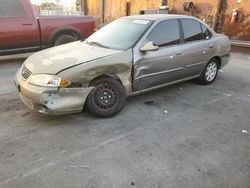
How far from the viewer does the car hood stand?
3773mm

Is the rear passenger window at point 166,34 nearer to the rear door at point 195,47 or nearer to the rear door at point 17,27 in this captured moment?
the rear door at point 195,47

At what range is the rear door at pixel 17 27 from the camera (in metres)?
6.91

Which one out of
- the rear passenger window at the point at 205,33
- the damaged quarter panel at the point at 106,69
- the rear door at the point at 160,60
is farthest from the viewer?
the rear passenger window at the point at 205,33

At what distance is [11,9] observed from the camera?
23.0 ft

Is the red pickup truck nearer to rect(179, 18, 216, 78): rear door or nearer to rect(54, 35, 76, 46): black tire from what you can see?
rect(54, 35, 76, 46): black tire

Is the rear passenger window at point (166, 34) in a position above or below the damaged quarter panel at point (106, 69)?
above

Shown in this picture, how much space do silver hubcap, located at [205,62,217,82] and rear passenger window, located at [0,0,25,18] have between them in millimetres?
5205

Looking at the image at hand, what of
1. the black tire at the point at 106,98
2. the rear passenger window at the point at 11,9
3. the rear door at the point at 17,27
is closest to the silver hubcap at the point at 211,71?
the black tire at the point at 106,98

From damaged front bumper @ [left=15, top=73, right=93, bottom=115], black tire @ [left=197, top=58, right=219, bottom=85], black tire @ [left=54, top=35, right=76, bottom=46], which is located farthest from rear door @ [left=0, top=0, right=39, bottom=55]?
black tire @ [left=197, top=58, right=219, bottom=85]

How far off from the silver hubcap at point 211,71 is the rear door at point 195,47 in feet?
0.86

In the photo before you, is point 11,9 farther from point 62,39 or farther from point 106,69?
point 106,69

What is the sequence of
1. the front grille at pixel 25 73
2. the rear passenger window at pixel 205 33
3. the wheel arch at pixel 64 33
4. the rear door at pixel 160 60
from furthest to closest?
the wheel arch at pixel 64 33
the rear passenger window at pixel 205 33
the rear door at pixel 160 60
the front grille at pixel 25 73

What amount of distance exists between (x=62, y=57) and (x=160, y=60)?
66.9 inches

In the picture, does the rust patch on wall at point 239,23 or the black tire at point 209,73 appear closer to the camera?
the black tire at point 209,73
